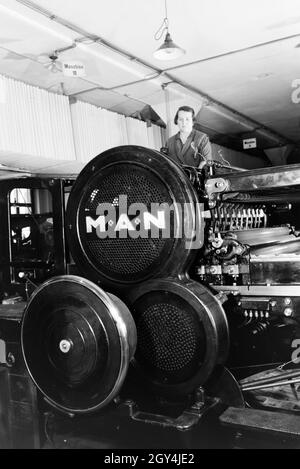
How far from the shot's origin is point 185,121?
3.99 m

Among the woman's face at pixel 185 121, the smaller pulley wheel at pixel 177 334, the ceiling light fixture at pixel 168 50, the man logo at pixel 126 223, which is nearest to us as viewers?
the smaller pulley wheel at pixel 177 334

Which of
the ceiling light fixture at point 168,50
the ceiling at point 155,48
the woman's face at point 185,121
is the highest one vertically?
the ceiling at point 155,48

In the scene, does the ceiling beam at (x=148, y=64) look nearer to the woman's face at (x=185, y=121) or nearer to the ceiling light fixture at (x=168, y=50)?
the ceiling light fixture at (x=168, y=50)

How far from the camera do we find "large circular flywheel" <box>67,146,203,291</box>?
2.19m

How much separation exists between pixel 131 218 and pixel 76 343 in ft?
2.18

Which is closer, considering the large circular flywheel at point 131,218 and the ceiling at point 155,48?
the large circular flywheel at point 131,218

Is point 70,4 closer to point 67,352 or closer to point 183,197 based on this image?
point 183,197

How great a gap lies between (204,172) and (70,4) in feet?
10.8

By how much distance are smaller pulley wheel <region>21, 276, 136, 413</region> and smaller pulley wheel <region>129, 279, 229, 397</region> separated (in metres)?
0.21

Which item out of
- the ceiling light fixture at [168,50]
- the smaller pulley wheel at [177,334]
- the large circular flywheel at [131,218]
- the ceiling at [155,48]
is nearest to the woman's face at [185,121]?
the ceiling light fixture at [168,50]

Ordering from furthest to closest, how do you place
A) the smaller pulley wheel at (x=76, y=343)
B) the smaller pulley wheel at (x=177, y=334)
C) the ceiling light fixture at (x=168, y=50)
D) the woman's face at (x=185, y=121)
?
the ceiling light fixture at (x=168, y=50) < the woman's face at (x=185, y=121) < the smaller pulley wheel at (x=177, y=334) < the smaller pulley wheel at (x=76, y=343)

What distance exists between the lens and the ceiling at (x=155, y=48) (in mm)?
5051

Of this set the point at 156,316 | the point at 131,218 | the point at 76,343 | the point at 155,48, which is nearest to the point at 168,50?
the point at 155,48

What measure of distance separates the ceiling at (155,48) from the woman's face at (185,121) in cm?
160
